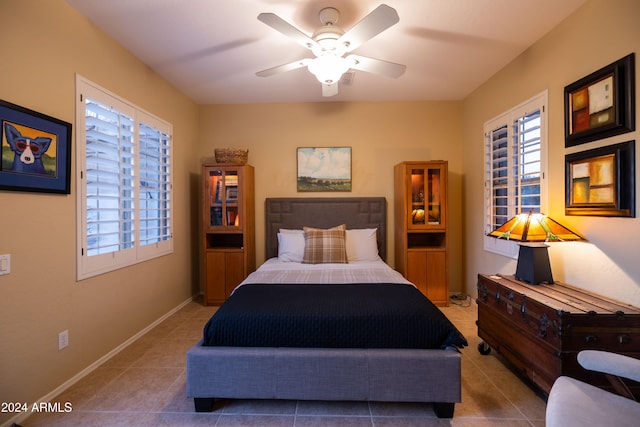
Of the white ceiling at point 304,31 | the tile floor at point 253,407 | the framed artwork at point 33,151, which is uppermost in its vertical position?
the white ceiling at point 304,31

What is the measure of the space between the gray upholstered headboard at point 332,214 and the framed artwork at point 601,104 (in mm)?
2179

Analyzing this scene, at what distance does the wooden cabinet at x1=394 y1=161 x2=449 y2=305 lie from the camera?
366 cm

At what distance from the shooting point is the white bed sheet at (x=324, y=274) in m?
2.69

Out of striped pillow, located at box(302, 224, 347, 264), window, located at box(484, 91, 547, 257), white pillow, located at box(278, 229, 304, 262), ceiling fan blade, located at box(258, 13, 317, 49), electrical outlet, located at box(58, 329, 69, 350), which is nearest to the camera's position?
ceiling fan blade, located at box(258, 13, 317, 49)

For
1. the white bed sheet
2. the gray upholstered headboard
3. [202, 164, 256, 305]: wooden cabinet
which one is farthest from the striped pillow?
[202, 164, 256, 305]: wooden cabinet

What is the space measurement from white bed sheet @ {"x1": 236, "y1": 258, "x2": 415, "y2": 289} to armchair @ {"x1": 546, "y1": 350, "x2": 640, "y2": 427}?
1.34 meters

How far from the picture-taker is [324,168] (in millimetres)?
4082

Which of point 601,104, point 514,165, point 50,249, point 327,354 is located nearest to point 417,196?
point 514,165

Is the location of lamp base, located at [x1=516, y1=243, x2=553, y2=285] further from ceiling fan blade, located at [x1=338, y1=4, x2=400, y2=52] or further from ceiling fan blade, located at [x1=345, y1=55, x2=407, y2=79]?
ceiling fan blade, located at [x1=338, y1=4, x2=400, y2=52]

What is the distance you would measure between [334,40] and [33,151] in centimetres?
212

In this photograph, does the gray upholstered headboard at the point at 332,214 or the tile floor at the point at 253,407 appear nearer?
the tile floor at the point at 253,407

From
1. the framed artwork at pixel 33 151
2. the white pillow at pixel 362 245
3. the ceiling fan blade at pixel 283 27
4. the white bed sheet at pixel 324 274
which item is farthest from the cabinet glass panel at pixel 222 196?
the ceiling fan blade at pixel 283 27

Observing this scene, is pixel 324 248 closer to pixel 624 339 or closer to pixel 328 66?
pixel 328 66

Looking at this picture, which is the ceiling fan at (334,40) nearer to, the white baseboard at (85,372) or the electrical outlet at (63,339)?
the electrical outlet at (63,339)
